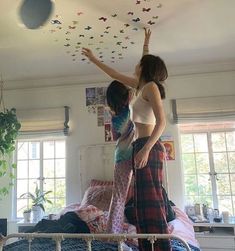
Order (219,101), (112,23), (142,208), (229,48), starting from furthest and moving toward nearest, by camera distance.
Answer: (219,101) < (229,48) < (112,23) < (142,208)

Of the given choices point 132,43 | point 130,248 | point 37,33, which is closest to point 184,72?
point 132,43

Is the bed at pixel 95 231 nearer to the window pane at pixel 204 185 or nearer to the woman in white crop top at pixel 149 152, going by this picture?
the woman in white crop top at pixel 149 152

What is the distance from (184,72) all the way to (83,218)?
7.63 ft

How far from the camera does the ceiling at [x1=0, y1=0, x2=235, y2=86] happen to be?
82.9 inches

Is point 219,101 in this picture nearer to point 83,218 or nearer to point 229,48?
point 229,48

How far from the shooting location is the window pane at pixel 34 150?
386 centimetres

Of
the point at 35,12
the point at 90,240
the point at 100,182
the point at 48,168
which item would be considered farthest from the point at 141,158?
the point at 48,168

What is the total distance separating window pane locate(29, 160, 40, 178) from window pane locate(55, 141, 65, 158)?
0.94 ft

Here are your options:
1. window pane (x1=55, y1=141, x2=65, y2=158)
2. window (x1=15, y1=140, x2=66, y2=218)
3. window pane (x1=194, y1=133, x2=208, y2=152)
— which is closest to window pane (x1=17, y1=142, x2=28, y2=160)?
window (x1=15, y1=140, x2=66, y2=218)

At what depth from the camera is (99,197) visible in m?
3.01

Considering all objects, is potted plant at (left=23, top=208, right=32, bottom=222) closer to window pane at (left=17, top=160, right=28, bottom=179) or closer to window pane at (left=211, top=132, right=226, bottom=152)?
window pane at (left=17, top=160, right=28, bottom=179)

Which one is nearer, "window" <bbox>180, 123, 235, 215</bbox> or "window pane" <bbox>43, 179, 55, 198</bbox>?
"window" <bbox>180, 123, 235, 215</bbox>

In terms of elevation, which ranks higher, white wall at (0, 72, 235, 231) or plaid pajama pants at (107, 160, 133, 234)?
white wall at (0, 72, 235, 231)

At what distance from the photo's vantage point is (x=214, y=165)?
11.4 ft
